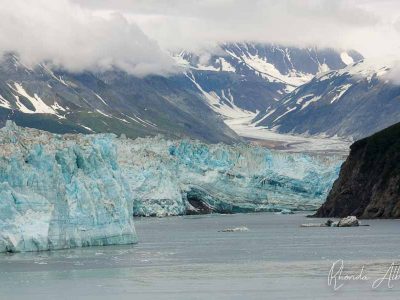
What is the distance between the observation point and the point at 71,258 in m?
65.7

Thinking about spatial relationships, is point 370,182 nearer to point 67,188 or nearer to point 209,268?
point 67,188

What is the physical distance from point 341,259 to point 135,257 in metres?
12.1

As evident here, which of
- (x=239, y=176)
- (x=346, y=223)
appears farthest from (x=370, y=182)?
(x=239, y=176)

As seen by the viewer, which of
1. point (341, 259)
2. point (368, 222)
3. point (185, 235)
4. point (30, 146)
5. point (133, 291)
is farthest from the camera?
point (368, 222)

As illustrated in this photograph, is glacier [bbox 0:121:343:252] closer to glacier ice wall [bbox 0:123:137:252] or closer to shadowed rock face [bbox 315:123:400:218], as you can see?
glacier ice wall [bbox 0:123:137:252]

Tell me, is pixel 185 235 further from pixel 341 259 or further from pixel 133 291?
pixel 133 291

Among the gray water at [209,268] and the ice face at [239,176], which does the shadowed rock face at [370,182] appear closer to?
the ice face at [239,176]

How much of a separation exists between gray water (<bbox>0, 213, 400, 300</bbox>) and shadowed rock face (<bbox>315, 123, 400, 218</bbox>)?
25.0 meters

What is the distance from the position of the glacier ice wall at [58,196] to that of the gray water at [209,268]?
44.9 inches

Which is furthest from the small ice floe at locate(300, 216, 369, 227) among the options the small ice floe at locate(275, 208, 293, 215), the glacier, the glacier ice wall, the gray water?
the small ice floe at locate(275, 208, 293, 215)

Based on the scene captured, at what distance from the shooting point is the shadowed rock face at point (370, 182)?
11712 cm

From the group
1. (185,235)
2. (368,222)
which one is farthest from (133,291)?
(368,222)

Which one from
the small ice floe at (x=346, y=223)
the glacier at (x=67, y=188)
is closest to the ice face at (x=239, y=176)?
the glacier at (x=67, y=188)

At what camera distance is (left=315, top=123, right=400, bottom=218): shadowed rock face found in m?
117
